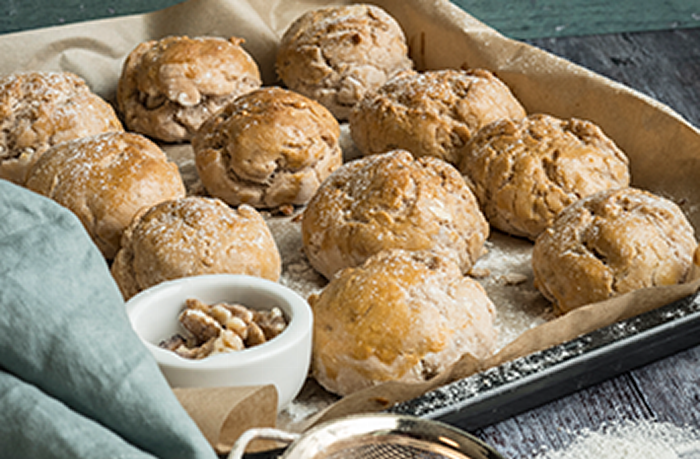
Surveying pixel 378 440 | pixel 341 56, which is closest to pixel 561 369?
pixel 378 440

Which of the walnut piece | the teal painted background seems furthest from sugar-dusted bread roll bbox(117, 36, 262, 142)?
the teal painted background

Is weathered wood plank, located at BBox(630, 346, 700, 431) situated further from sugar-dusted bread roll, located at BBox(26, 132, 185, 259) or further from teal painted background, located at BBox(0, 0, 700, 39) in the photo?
teal painted background, located at BBox(0, 0, 700, 39)

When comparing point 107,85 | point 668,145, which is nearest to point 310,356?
point 668,145

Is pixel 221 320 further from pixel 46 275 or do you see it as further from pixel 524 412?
pixel 524 412

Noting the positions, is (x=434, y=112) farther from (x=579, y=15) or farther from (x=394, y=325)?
(x=579, y=15)

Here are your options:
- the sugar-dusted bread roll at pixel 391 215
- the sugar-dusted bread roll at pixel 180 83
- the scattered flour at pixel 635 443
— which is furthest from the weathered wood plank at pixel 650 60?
the scattered flour at pixel 635 443

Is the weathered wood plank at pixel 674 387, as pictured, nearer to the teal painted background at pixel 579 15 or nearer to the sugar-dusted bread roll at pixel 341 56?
the sugar-dusted bread roll at pixel 341 56
